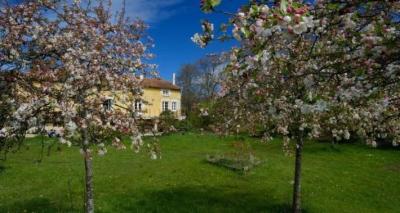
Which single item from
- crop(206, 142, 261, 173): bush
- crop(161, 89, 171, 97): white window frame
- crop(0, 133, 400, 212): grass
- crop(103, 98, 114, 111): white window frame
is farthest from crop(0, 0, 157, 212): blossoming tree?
crop(161, 89, 171, 97): white window frame

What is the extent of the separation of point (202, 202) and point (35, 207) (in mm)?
5550

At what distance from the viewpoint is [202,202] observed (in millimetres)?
15320

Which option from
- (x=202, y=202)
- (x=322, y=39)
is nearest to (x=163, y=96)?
(x=202, y=202)

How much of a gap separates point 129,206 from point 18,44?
7.16 meters

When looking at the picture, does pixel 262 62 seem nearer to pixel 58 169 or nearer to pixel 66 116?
A: pixel 66 116

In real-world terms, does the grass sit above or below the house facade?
below

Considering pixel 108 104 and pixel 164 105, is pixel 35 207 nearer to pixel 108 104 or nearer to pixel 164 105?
pixel 108 104

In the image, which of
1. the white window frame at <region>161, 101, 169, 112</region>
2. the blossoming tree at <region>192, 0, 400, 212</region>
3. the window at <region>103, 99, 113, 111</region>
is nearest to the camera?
the blossoming tree at <region>192, 0, 400, 212</region>

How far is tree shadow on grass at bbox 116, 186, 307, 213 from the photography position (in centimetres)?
1455

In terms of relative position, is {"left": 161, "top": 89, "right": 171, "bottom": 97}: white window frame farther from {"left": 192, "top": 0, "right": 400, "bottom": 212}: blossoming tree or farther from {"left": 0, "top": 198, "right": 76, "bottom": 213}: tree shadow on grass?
{"left": 192, "top": 0, "right": 400, "bottom": 212}: blossoming tree

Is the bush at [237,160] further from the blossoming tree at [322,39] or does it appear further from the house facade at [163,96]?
the house facade at [163,96]

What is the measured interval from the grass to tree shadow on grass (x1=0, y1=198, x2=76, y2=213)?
0.03 metres

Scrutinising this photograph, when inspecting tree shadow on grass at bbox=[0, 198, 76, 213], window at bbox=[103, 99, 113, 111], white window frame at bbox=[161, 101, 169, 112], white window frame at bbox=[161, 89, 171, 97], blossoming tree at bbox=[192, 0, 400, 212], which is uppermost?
white window frame at bbox=[161, 89, 171, 97]

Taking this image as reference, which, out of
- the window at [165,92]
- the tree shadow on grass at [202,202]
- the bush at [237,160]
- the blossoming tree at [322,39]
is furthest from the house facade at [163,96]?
the blossoming tree at [322,39]
